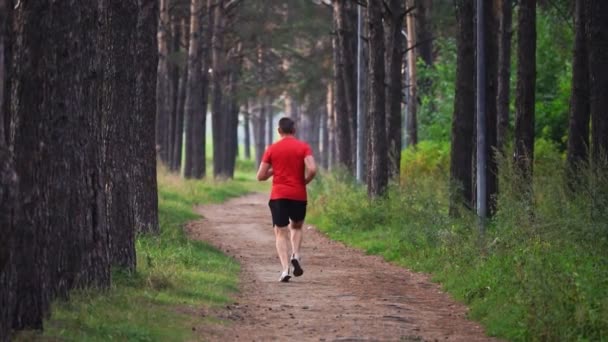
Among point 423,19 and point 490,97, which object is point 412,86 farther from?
point 490,97

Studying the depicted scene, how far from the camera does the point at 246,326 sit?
41.4ft

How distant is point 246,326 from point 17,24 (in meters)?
3.66

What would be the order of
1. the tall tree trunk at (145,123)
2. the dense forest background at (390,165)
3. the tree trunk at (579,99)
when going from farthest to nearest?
the tree trunk at (579,99) → the tall tree trunk at (145,123) → the dense forest background at (390,165)

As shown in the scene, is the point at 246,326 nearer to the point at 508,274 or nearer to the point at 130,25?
the point at 508,274

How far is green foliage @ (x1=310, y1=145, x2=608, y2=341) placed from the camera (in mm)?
11688

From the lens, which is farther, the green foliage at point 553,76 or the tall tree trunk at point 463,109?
the green foliage at point 553,76

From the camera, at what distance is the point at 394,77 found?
31750 mm

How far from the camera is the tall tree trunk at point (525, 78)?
22422 millimetres

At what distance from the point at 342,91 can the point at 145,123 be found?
18.9m

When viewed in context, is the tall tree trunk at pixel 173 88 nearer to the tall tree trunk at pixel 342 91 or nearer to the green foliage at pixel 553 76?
the tall tree trunk at pixel 342 91

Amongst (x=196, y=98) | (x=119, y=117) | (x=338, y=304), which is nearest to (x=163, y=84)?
(x=196, y=98)

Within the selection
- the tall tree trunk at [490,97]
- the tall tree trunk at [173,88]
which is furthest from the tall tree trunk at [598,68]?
the tall tree trunk at [173,88]

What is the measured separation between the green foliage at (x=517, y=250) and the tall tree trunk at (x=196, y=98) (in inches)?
754

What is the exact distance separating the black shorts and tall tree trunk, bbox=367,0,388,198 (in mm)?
11432
